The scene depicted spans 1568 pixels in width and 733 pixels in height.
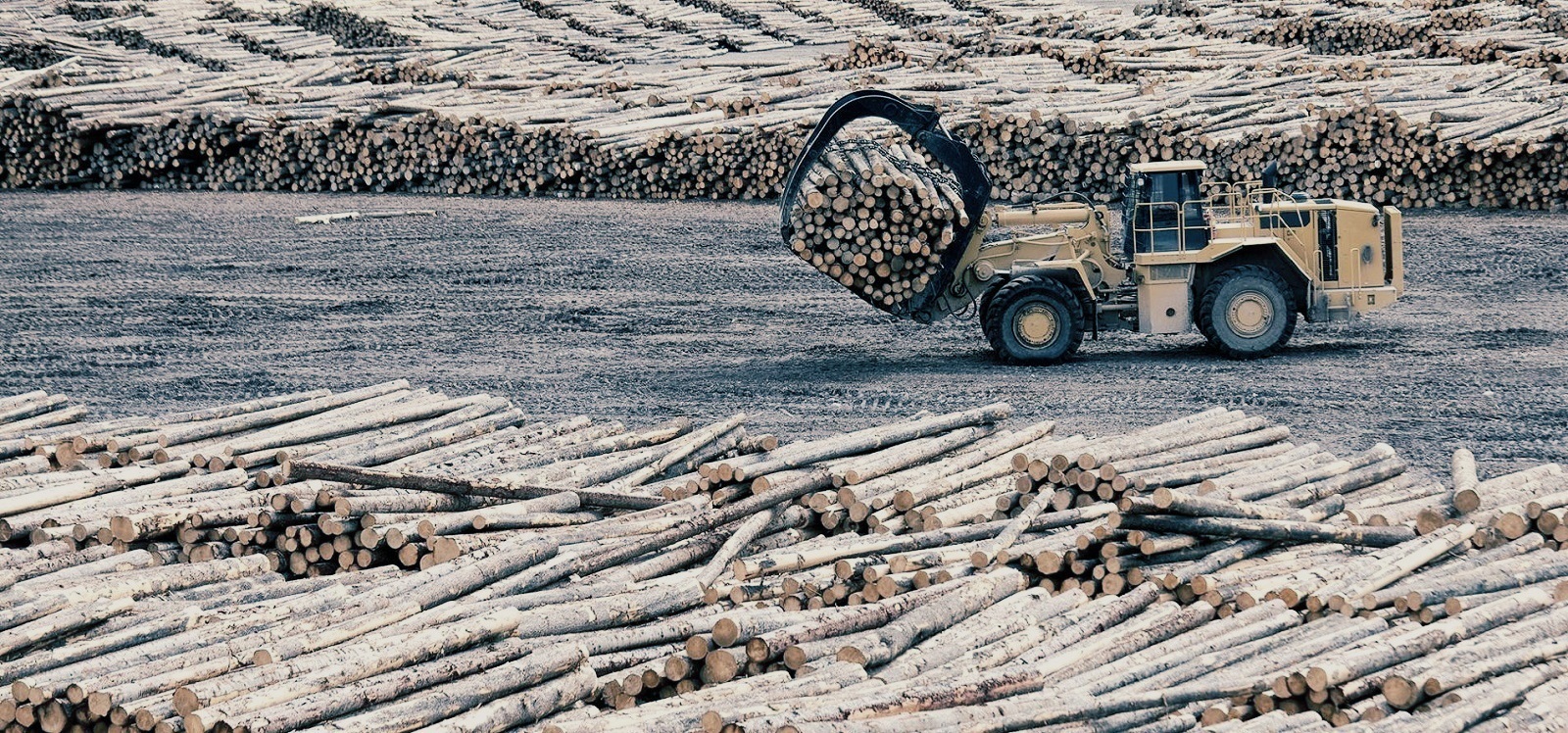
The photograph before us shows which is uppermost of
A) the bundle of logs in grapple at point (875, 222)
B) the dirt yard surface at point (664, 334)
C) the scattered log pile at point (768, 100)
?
the scattered log pile at point (768, 100)

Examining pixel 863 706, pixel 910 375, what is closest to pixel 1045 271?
pixel 910 375

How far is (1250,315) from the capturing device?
17.3m

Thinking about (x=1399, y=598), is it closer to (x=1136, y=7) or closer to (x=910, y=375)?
(x=910, y=375)

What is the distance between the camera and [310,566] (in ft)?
33.3

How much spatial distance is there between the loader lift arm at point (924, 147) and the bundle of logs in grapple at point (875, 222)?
114 millimetres

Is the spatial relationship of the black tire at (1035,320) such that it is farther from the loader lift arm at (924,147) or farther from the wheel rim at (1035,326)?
the loader lift arm at (924,147)

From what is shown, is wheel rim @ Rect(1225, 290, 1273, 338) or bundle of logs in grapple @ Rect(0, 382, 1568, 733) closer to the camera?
bundle of logs in grapple @ Rect(0, 382, 1568, 733)

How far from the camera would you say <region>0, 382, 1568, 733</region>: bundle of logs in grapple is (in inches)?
320

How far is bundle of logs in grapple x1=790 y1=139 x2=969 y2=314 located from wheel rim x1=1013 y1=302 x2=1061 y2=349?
928 mm

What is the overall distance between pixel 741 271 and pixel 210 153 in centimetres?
1160

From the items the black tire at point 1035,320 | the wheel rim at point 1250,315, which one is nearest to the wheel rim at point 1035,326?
the black tire at point 1035,320

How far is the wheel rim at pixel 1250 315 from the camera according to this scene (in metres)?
17.2

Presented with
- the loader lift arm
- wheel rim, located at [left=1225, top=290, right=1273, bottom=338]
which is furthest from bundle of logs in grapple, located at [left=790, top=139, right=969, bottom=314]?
wheel rim, located at [left=1225, top=290, right=1273, bottom=338]

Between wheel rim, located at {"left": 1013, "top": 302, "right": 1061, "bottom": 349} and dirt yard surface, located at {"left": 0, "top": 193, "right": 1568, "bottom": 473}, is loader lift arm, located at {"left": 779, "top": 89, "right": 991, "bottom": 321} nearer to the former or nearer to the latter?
wheel rim, located at {"left": 1013, "top": 302, "right": 1061, "bottom": 349}
